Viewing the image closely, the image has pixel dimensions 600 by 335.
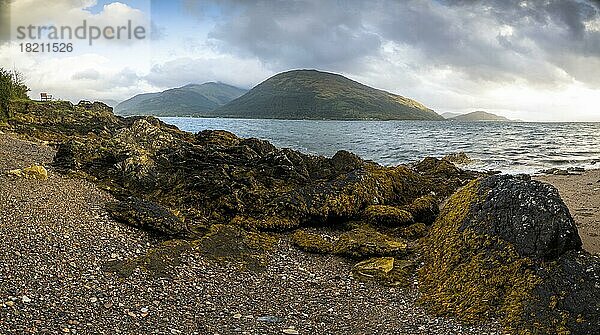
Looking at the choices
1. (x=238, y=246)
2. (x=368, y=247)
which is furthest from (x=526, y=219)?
(x=238, y=246)

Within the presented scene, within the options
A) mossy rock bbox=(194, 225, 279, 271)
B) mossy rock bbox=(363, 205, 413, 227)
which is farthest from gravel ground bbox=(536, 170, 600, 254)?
mossy rock bbox=(194, 225, 279, 271)

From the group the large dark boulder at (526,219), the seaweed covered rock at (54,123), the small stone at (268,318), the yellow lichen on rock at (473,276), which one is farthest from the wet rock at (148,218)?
the seaweed covered rock at (54,123)

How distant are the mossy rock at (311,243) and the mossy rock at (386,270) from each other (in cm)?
105

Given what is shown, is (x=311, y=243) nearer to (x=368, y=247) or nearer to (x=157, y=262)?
(x=368, y=247)

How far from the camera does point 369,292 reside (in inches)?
328

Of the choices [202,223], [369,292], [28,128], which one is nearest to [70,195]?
[202,223]

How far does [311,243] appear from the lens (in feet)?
34.2

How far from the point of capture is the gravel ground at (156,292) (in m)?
6.48

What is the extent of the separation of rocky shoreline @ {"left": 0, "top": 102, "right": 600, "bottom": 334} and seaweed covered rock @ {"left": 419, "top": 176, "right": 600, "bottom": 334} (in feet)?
0.08

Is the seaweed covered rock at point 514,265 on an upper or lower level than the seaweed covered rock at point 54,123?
lower

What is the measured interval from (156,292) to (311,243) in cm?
402

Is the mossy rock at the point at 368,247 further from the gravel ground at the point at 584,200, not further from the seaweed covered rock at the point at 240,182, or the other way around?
the gravel ground at the point at 584,200

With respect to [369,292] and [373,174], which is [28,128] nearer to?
[373,174]

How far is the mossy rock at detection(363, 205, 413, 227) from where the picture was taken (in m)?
12.0
